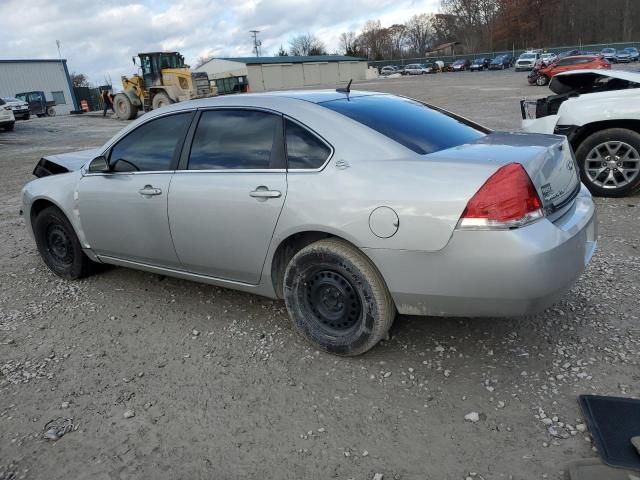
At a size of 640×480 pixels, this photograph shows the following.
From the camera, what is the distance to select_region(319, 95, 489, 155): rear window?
2.95 metres

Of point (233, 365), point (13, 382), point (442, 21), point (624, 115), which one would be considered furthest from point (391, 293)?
point (442, 21)

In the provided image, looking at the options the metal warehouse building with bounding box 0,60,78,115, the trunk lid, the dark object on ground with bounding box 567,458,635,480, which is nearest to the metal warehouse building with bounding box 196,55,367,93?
the metal warehouse building with bounding box 0,60,78,115

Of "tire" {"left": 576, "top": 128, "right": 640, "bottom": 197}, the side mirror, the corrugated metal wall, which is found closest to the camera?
the side mirror

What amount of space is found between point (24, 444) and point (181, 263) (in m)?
1.46

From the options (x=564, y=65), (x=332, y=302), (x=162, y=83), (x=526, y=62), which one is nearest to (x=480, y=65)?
(x=526, y=62)

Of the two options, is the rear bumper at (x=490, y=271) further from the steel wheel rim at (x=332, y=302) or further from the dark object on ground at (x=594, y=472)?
the dark object on ground at (x=594, y=472)

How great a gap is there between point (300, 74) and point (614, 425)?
217 feet

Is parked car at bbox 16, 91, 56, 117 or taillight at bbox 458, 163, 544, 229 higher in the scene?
parked car at bbox 16, 91, 56, 117

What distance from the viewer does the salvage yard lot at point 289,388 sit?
7.61ft

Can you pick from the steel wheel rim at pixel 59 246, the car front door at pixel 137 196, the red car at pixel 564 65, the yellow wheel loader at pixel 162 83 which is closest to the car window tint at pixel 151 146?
the car front door at pixel 137 196

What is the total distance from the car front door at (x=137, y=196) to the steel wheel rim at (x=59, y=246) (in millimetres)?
Answer: 525

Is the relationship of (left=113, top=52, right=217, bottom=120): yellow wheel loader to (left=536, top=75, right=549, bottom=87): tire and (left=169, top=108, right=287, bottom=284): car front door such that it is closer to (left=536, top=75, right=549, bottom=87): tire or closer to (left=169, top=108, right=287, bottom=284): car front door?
(left=536, top=75, right=549, bottom=87): tire

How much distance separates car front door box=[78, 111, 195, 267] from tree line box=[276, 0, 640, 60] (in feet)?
279

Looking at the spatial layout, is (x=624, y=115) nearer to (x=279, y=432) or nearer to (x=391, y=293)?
(x=391, y=293)
